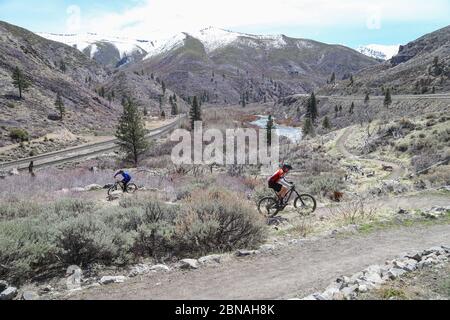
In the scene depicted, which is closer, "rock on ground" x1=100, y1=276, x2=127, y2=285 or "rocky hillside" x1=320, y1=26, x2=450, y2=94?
"rock on ground" x1=100, y1=276, x2=127, y2=285

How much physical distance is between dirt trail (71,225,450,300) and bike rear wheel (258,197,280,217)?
3240 millimetres

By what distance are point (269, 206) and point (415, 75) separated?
11357cm

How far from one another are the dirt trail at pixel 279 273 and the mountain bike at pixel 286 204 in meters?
3.14

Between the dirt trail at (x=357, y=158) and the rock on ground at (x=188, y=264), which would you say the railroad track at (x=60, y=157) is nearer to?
the dirt trail at (x=357, y=158)

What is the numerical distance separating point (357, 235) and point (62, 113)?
233 ft

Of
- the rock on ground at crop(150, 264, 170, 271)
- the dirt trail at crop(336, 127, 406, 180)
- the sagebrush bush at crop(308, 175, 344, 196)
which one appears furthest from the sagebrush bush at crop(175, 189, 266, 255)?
the dirt trail at crop(336, 127, 406, 180)

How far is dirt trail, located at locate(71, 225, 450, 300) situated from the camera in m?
6.32

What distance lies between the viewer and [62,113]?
233 ft

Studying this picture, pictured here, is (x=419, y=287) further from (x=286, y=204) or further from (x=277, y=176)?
(x=286, y=204)

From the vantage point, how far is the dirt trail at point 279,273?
20.7 ft

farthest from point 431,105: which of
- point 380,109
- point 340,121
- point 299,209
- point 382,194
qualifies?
point 299,209

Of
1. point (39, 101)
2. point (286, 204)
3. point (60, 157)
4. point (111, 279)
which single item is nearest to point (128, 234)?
point (111, 279)

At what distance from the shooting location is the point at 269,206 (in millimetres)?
12641

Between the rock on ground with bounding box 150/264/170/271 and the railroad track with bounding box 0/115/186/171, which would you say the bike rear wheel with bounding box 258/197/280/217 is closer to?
the rock on ground with bounding box 150/264/170/271
